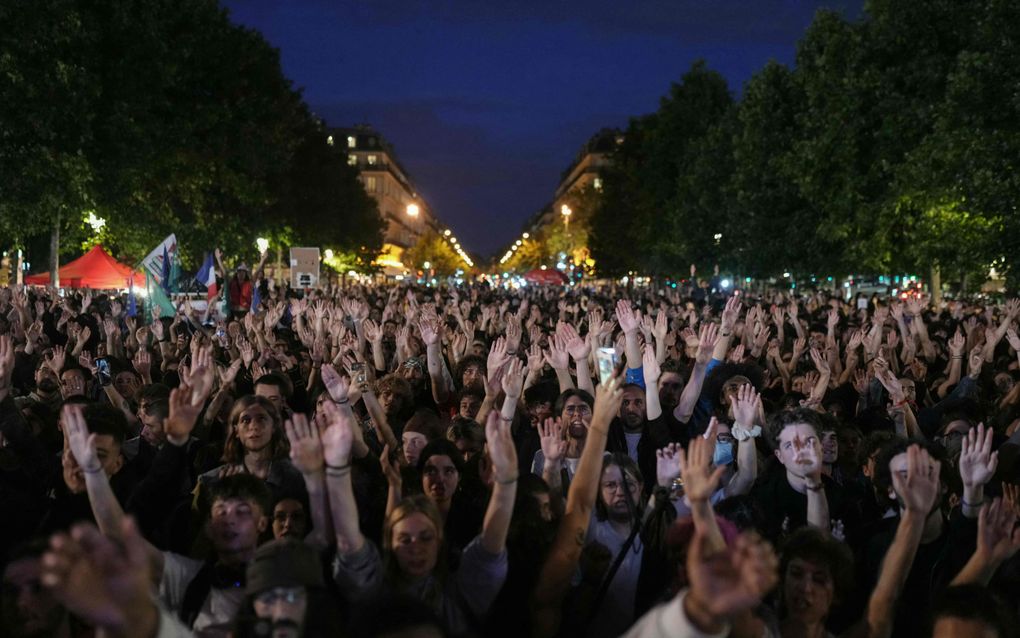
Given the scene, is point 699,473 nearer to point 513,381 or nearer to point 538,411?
point 513,381

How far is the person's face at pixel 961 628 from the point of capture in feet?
11.1

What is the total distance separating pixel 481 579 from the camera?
13.0ft

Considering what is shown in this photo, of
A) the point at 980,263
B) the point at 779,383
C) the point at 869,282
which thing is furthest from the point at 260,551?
the point at 869,282

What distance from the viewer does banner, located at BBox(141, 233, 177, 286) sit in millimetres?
16128

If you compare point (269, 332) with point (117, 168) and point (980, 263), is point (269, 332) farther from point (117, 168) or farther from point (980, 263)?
point (117, 168)

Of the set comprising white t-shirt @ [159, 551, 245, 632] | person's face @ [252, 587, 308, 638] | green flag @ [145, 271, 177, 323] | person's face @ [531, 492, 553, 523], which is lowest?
white t-shirt @ [159, 551, 245, 632]

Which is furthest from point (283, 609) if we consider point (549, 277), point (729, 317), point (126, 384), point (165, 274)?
point (549, 277)

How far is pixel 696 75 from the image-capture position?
52.1 metres

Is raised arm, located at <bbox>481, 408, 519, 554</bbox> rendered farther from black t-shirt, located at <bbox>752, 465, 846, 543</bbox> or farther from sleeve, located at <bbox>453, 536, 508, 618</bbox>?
black t-shirt, located at <bbox>752, 465, 846, 543</bbox>

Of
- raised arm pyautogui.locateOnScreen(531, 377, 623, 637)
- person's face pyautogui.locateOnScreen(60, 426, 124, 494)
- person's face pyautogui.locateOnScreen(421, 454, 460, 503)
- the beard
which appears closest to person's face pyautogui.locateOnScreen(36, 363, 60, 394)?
the beard

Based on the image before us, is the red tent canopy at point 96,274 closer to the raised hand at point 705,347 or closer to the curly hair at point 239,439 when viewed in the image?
the raised hand at point 705,347

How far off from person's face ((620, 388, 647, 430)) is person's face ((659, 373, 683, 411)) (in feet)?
2.83

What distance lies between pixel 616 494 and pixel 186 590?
2.00 meters

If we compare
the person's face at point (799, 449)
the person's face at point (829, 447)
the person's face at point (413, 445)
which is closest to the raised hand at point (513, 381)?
the person's face at point (413, 445)
